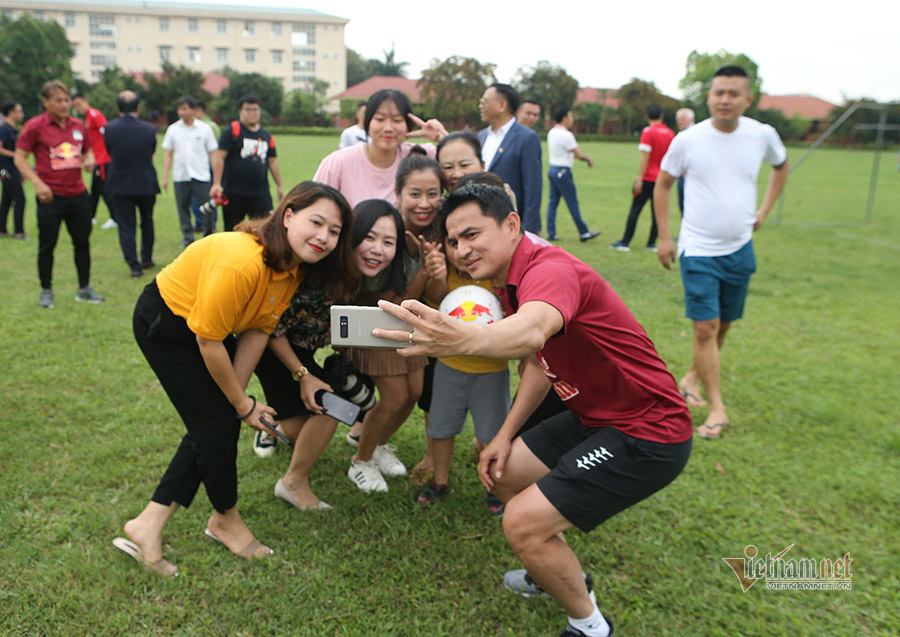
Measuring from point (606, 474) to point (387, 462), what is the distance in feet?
5.52

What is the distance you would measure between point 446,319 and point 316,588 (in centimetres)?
158

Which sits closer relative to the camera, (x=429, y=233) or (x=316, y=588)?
(x=316, y=588)

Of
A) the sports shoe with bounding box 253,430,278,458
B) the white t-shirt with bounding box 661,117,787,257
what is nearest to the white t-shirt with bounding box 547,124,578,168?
the white t-shirt with bounding box 661,117,787,257

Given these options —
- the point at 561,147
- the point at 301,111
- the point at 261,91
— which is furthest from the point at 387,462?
the point at 301,111

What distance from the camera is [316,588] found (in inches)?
106

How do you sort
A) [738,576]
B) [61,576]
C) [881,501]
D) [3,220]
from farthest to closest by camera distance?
[3,220] → [881,501] → [738,576] → [61,576]

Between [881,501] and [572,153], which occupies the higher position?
[572,153]

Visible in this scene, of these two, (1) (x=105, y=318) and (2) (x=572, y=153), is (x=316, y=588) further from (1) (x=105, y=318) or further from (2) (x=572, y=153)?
(2) (x=572, y=153)

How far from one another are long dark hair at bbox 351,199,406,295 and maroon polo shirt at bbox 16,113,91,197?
465 cm

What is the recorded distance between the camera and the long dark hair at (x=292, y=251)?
98.5 inches

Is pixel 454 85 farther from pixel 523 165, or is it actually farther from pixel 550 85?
pixel 523 165

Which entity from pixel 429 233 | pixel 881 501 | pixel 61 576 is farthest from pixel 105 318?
pixel 881 501

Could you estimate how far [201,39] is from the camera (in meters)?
84.7

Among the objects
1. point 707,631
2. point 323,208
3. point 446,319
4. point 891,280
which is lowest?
point 707,631
